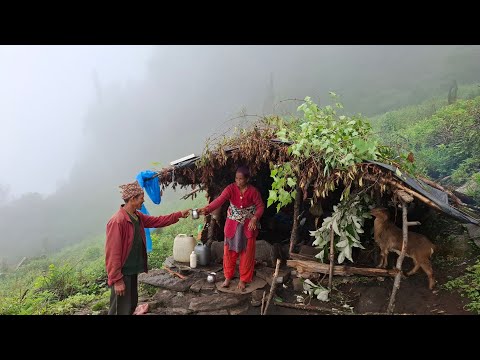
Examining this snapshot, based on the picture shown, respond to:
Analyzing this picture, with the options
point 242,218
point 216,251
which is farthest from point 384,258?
point 216,251

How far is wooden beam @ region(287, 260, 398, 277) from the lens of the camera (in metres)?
6.14

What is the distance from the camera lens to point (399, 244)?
6.05m

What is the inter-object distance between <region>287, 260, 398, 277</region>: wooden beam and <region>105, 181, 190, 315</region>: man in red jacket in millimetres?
3067

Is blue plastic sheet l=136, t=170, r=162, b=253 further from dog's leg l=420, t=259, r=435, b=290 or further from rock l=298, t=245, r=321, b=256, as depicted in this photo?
dog's leg l=420, t=259, r=435, b=290

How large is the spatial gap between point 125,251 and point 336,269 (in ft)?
12.5

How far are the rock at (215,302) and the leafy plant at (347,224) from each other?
5.74 ft

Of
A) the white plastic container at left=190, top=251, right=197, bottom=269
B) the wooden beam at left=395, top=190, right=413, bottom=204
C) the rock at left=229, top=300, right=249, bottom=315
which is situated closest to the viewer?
the wooden beam at left=395, top=190, right=413, bottom=204

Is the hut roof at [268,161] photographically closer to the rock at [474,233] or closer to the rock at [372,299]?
the rock at [474,233]

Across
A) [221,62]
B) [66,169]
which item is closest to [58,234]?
[66,169]

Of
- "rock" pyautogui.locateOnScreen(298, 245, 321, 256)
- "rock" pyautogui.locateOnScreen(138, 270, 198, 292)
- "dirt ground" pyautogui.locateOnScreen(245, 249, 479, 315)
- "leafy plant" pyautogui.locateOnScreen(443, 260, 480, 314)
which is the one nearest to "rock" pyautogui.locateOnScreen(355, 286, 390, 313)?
"dirt ground" pyautogui.locateOnScreen(245, 249, 479, 315)

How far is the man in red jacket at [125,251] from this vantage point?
4.63m

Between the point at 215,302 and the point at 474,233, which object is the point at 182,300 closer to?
the point at 215,302

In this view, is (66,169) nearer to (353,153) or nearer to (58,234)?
(58,234)

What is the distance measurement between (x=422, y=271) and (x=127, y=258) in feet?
16.9
